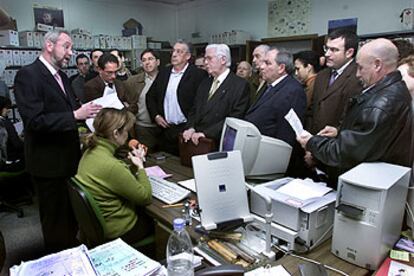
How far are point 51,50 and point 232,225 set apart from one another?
5.13 feet

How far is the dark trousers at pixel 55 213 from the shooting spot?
2.16 meters

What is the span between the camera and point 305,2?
5.37 m

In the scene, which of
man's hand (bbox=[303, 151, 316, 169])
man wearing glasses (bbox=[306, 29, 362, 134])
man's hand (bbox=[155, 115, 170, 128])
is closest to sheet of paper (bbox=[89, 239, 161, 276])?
man's hand (bbox=[303, 151, 316, 169])

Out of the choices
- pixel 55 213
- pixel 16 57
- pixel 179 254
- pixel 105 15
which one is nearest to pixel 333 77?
pixel 179 254

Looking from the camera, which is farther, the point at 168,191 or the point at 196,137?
the point at 196,137

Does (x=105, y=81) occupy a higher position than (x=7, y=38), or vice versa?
(x=7, y=38)

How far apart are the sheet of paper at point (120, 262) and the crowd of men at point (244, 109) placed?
2.96 ft

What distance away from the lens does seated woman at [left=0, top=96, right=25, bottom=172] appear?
3.33 meters

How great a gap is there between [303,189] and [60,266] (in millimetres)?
1002

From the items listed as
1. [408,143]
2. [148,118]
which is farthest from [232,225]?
[148,118]

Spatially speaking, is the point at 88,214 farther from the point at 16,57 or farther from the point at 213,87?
the point at 16,57

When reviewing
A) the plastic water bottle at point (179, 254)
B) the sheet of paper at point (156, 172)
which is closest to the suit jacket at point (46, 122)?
the sheet of paper at point (156, 172)

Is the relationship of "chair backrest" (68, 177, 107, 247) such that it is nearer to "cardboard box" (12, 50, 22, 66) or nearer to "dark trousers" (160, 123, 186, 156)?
"dark trousers" (160, 123, 186, 156)

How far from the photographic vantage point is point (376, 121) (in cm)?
129
